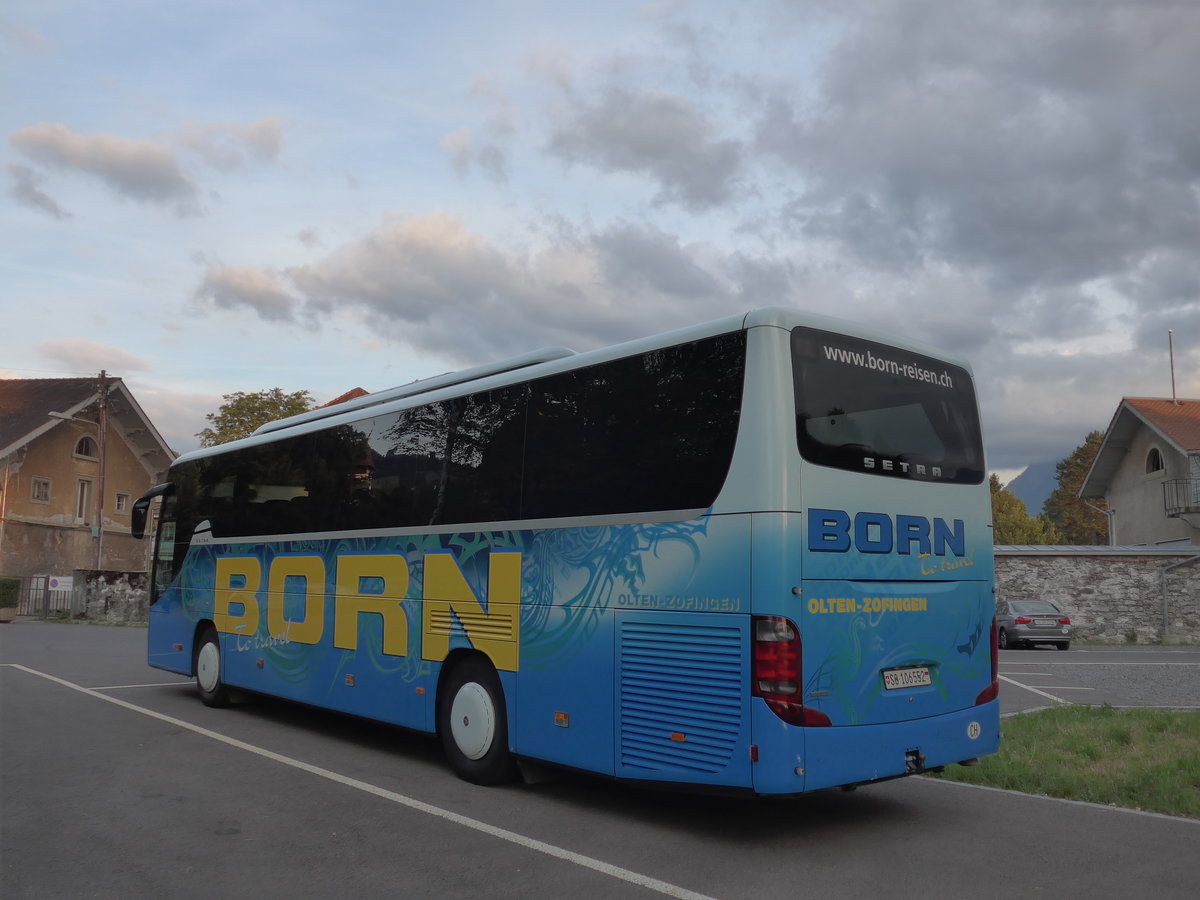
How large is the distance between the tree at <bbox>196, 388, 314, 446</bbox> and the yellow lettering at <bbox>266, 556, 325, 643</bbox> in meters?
43.6

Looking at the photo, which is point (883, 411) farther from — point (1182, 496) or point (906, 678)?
point (1182, 496)

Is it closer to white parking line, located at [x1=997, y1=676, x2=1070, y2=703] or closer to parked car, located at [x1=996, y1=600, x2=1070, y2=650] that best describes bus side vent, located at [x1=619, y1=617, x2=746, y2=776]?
white parking line, located at [x1=997, y1=676, x2=1070, y2=703]

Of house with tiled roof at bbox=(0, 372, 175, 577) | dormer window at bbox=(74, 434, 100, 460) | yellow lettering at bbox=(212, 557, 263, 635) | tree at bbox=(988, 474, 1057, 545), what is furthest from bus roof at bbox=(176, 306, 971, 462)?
tree at bbox=(988, 474, 1057, 545)

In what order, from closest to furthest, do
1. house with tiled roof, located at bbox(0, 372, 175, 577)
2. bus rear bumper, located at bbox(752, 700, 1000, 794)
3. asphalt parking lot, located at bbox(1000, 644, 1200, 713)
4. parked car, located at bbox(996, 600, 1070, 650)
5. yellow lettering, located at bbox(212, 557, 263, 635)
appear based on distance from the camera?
bus rear bumper, located at bbox(752, 700, 1000, 794) → yellow lettering, located at bbox(212, 557, 263, 635) → asphalt parking lot, located at bbox(1000, 644, 1200, 713) → parked car, located at bbox(996, 600, 1070, 650) → house with tiled roof, located at bbox(0, 372, 175, 577)

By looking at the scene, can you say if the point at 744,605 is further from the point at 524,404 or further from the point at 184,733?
the point at 184,733

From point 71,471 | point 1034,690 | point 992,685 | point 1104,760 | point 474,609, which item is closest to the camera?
point 992,685

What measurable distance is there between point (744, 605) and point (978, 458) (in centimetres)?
256

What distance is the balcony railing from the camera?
39.0 metres

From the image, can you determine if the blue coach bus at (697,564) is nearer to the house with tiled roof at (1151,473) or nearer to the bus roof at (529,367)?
the bus roof at (529,367)

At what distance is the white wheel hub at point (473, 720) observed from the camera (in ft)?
27.3

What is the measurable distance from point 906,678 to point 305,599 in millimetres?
6487

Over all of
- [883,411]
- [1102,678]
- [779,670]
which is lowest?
[1102,678]

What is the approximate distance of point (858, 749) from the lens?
6492 millimetres

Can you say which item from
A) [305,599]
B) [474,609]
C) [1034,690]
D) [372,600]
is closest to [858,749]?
[474,609]
